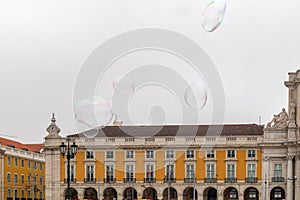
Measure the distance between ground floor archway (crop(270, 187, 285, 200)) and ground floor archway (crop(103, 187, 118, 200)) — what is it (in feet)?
59.5

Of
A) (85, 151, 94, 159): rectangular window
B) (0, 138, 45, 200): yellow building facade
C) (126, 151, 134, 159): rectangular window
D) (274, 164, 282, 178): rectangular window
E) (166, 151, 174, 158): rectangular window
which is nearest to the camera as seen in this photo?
(274, 164, 282, 178): rectangular window

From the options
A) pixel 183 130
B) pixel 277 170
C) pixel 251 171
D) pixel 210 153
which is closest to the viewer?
pixel 277 170

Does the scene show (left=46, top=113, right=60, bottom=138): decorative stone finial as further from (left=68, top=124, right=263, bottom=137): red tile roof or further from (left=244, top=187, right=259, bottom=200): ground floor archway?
(left=244, top=187, right=259, bottom=200): ground floor archway

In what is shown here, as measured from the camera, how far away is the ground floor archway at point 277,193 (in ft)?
268

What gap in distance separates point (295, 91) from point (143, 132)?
1877 cm

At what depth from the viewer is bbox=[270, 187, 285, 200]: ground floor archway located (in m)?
81.7

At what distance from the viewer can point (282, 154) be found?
81.9m

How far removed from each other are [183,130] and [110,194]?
38.5ft

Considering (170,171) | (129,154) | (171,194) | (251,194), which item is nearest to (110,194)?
(129,154)

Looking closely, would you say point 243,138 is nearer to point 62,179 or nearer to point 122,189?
point 122,189

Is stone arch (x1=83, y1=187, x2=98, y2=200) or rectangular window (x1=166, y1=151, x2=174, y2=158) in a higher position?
rectangular window (x1=166, y1=151, x2=174, y2=158)

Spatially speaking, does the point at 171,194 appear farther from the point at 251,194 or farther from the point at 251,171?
the point at 251,171

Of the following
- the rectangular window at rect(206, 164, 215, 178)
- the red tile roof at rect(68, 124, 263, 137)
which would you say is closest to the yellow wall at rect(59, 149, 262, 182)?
the rectangular window at rect(206, 164, 215, 178)

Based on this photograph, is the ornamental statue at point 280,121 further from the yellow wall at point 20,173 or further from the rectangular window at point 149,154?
the yellow wall at point 20,173
